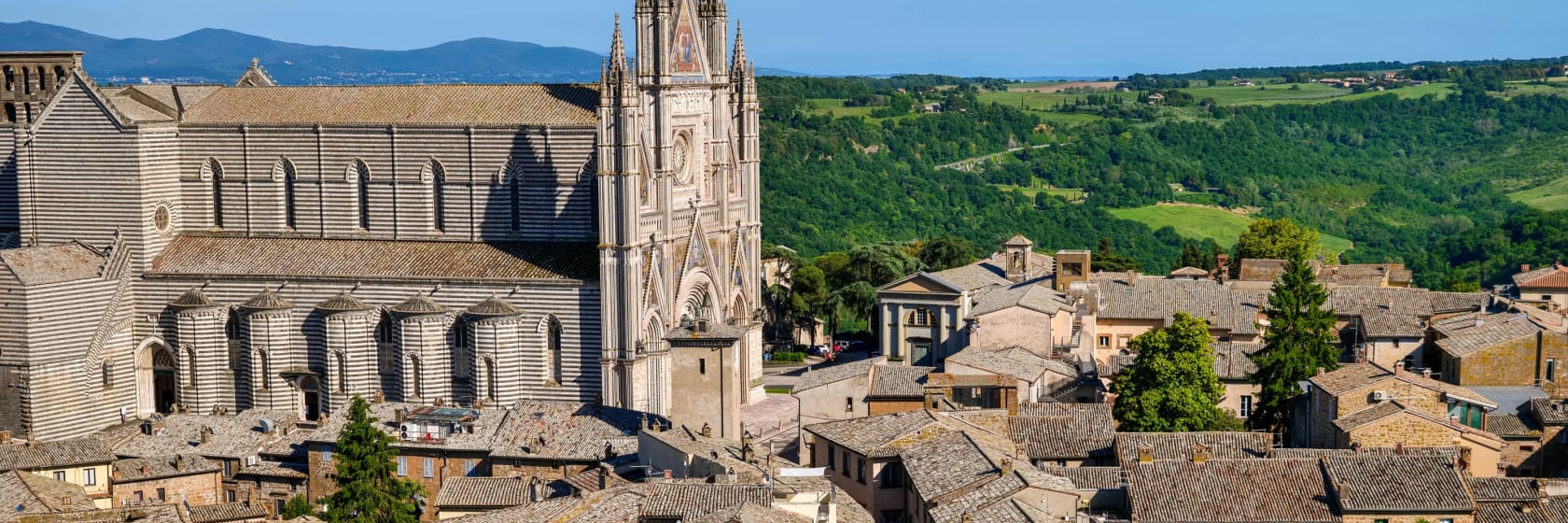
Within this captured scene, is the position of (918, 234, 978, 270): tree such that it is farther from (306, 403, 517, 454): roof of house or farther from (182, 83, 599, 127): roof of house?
(306, 403, 517, 454): roof of house

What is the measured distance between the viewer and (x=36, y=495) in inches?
1801

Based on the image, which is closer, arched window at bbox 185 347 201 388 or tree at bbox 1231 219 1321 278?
arched window at bbox 185 347 201 388

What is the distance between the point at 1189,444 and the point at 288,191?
26.2 m

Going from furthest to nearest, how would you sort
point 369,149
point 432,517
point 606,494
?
point 369,149 < point 432,517 < point 606,494

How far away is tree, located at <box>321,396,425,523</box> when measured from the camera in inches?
1853

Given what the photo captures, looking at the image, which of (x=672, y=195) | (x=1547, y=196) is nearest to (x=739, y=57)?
(x=672, y=195)

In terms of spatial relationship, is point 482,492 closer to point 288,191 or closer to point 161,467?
point 161,467

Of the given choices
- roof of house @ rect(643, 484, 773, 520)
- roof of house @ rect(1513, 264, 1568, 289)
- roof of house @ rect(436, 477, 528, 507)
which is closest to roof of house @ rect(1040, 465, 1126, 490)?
roof of house @ rect(643, 484, 773, 520)

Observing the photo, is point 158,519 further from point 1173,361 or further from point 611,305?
point 1173,361

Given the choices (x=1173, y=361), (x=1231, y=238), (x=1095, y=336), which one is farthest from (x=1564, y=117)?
(x=1173, y=361)

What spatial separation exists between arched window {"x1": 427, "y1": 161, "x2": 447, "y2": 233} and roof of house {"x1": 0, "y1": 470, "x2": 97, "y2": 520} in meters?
13.8

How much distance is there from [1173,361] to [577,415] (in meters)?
13.6

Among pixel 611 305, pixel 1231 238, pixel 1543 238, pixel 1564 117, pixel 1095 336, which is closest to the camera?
pixel 611 305

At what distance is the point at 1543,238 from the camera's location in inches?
4537
